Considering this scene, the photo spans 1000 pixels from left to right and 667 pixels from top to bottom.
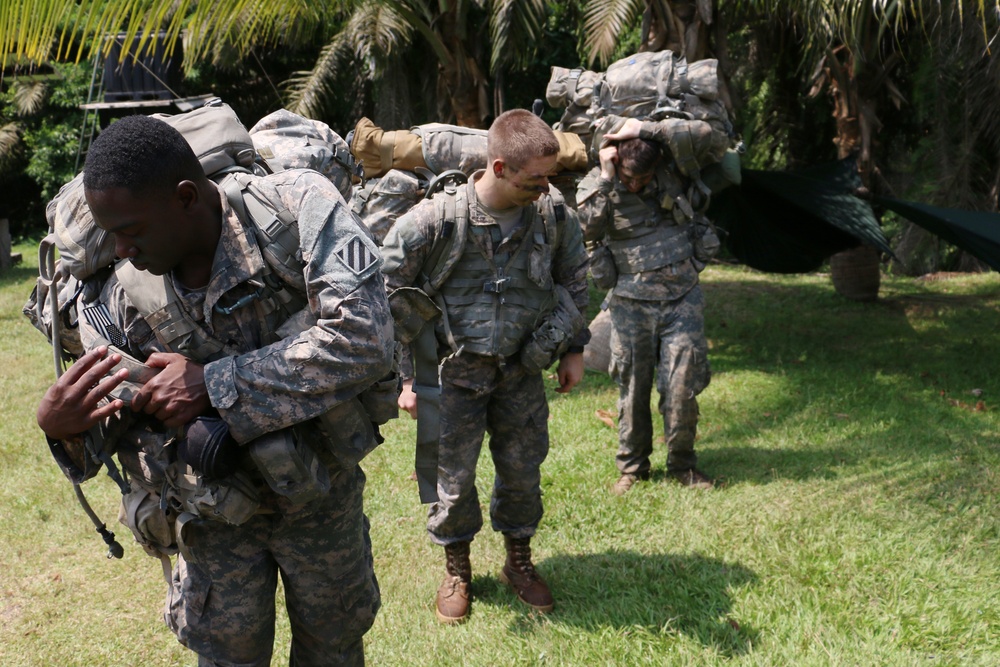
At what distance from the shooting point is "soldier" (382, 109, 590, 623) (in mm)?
3426

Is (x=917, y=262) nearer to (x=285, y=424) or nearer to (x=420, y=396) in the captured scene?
(x=420, y=396)

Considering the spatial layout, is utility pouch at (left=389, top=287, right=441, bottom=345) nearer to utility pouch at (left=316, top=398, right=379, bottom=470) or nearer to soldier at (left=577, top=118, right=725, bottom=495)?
Result: utility pouch at (left=316, top=398, right=379, bottom=470)

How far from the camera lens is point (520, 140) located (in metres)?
3.29

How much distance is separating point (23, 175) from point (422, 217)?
1781cm

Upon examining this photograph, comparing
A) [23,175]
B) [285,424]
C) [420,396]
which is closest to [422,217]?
[420,396]

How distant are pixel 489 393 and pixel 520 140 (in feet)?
3.50

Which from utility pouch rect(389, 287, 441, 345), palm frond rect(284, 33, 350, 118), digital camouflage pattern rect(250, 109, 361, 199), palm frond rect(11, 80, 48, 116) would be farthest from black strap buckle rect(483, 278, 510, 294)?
palm frond rect(11, 80, 48, 116)

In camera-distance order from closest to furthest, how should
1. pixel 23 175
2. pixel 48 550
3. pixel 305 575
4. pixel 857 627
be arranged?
pixel 305 575 → pixel 857 627 → pixel 48 550 → pixel 23 175

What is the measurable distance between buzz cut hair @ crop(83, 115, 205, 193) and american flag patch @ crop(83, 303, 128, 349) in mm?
431

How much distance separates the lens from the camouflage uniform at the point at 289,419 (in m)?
2.22

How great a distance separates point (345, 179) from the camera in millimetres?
3732

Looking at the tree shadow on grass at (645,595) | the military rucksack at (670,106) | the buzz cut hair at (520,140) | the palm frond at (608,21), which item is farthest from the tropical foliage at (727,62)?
the tree shadow on grass at (645,595)

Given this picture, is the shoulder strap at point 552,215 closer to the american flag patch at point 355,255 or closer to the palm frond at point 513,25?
the american flag patch at point 355,255

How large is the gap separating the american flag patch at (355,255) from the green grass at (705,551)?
1.92 metres
